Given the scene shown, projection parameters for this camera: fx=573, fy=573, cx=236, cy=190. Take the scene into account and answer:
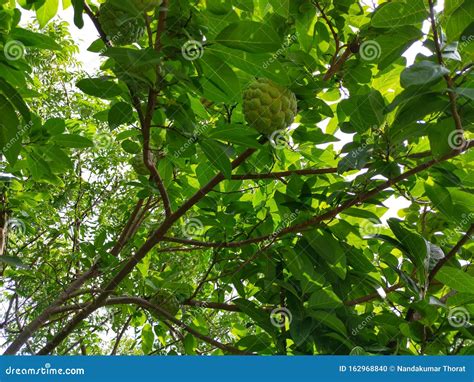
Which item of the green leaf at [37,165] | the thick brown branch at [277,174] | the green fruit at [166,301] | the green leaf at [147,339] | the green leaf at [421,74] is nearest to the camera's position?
the green leaf at [421,74]

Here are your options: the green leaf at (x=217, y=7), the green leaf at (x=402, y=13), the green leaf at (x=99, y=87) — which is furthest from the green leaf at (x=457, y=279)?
the green leaf at (x=99, y=87)

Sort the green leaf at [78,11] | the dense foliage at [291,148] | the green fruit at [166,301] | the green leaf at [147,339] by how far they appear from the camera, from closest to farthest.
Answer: the dense foliage at [291,148] → the green leaf at [78,11] → the green fruit at [166,301] → the green leaf at [147,339]

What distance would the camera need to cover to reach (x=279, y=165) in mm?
2326

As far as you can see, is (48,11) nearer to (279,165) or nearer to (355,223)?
(279,165)

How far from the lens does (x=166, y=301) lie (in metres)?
2.50

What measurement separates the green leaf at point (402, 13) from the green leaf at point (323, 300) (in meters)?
0.92

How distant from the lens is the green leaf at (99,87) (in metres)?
1.61

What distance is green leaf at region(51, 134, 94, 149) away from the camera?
2.09 meters

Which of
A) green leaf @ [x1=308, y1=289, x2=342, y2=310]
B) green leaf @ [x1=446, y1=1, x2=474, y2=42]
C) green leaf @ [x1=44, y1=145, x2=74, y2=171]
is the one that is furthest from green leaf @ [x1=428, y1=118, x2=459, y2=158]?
green leaf @ [x1=44, y1=145, x2=74, y2=171]

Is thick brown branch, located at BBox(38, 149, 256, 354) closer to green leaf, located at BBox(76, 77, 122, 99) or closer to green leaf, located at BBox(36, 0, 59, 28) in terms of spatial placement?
green leaf, located at BBox(76, 77, 122, 99)

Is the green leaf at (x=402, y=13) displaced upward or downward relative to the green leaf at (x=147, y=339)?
downward

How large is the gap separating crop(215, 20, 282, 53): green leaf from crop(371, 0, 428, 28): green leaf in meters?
0.26

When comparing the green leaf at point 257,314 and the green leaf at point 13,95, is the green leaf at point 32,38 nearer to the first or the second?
the green leaf at point 13,95

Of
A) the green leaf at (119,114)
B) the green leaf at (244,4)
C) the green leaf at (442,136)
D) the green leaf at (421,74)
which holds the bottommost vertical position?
the green leaf at (421,74)
